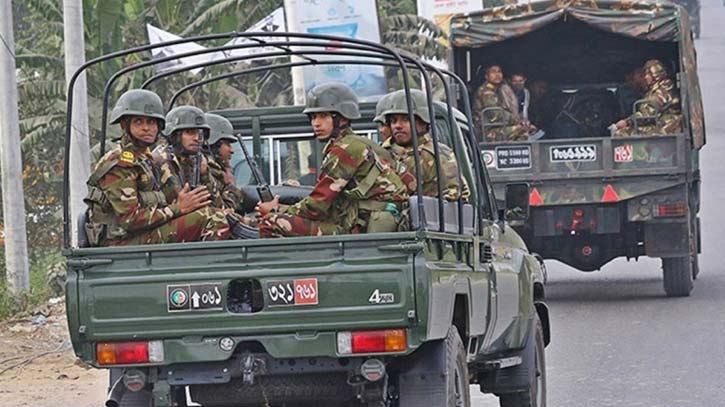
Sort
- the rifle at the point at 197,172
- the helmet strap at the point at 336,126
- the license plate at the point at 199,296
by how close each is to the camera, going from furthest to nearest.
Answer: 1. the rifle at the point at 197,172
2. the helmet strap at the point at 336,126
3. the license plate at the point at 199,296

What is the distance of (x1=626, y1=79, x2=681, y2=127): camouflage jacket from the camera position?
Result: 1723 centimetres

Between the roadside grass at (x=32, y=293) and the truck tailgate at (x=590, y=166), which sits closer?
the truck tailgate at (x=590, y=166)

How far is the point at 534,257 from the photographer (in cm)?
989

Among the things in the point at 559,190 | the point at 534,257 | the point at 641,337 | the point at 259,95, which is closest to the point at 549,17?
the point at 559,190

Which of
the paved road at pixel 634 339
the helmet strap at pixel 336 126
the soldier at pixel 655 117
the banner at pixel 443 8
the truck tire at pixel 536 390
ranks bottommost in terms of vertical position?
the paved road at pixel 634 339

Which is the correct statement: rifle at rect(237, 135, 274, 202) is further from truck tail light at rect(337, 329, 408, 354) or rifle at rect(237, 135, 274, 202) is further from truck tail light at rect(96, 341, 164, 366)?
truck tail light at rect(337, 329, 408, 354)

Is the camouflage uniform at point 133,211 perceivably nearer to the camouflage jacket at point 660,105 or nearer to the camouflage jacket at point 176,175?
the camouflage jacket at point 176,175

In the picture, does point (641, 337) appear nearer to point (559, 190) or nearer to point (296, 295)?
point (559, 190)

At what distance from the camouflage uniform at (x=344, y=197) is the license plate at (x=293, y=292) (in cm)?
72

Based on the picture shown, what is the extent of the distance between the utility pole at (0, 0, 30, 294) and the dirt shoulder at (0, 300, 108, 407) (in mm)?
1673

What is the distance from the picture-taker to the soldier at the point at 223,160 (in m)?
8.98

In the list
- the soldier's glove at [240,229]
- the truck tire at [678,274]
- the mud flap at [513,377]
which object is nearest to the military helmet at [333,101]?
the soldier's glove at [240,229]

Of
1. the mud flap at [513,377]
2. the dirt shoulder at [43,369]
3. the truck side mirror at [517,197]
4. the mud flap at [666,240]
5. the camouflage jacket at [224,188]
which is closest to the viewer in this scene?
the camouflage jacket at [224,188]

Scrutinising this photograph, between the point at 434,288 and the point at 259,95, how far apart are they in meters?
26.2
